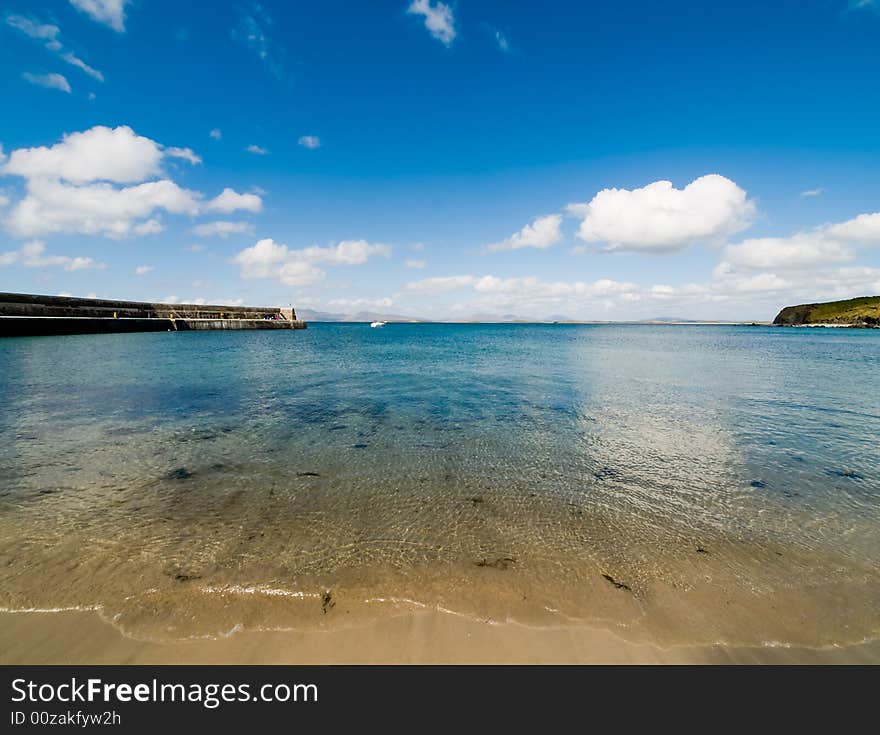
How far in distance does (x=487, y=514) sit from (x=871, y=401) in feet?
75.9

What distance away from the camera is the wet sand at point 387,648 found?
13.1 feet

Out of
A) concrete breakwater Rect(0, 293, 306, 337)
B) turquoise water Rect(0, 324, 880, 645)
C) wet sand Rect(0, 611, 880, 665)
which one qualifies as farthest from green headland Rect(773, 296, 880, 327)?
concrete breakwater Rect(0, 293, 306, 337)

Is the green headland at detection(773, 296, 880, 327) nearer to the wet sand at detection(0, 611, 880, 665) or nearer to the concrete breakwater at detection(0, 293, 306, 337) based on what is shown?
the wet sand at detection(0, 611, 880, 665)

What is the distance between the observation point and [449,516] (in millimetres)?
7250

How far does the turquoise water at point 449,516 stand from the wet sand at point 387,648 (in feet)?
0.60

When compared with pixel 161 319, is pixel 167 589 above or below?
below

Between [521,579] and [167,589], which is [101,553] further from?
[521,579]

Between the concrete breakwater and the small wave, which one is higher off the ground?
the concrete breakwater

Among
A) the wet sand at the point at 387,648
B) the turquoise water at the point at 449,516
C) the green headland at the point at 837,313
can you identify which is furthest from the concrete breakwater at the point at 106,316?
the green headland at the point at 837,313

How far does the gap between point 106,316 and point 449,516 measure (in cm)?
9455

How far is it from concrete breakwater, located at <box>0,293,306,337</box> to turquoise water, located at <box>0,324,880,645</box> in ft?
200

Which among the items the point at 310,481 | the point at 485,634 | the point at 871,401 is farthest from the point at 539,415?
the point at 871,401

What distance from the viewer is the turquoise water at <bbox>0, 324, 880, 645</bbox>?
481cm
